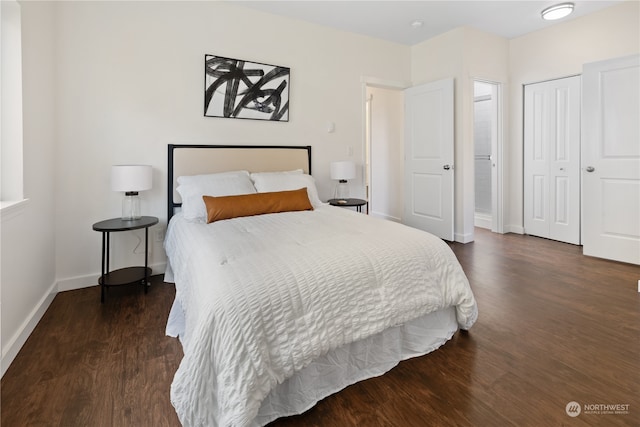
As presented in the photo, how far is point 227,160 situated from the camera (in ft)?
11.2

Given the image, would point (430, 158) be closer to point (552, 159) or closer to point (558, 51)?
point (552, 159)

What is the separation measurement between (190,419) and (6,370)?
125 centimetres

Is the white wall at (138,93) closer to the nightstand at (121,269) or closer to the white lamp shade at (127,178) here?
the nightstand at (121,269)

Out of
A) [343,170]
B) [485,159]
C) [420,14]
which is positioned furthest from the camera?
[485,159]

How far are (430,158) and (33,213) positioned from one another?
4174 mm

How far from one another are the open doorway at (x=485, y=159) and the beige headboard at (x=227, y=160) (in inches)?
110

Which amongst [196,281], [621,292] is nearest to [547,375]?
[621,292]

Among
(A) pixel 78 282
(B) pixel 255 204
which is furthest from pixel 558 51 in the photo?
(A) pixel 78 282

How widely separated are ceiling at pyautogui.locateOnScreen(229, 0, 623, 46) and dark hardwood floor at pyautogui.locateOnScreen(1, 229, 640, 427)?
296 cm

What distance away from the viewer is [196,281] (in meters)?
1.56

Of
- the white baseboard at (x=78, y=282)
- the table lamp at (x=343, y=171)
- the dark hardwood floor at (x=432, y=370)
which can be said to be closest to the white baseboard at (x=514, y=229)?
the dark hardwood floor at (x=432, y=370)

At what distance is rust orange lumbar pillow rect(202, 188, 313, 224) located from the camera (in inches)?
104

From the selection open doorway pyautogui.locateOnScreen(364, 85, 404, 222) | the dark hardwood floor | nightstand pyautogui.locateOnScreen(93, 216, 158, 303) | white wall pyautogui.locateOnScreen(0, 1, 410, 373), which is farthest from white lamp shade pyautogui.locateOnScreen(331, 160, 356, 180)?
nightstand pyautogui.locateOnScreen(93, 216, 158, 303)

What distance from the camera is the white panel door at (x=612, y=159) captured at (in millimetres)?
3292
